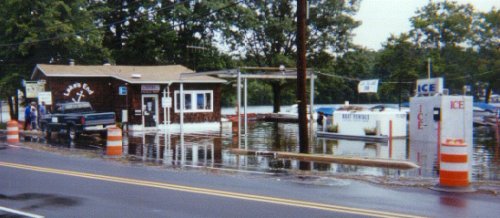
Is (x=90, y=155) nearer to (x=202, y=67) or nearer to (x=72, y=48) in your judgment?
(x=72, y=48)

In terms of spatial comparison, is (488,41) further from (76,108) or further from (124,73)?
(76,108)

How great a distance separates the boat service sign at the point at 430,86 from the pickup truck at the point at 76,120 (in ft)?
47.4

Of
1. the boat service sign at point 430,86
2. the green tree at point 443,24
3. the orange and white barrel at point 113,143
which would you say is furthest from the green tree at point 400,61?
the orange and white barrel at point 113,143

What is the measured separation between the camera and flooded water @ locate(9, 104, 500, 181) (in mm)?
14594

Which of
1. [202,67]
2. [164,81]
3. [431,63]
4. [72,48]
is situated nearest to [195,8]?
[202,67]

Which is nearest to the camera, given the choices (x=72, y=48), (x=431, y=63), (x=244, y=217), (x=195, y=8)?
(x=244, y=217)

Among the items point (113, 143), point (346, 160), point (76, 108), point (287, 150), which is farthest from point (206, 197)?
point (76, 108)

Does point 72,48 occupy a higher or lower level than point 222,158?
higher

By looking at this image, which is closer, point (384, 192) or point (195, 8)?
point (384, 192)

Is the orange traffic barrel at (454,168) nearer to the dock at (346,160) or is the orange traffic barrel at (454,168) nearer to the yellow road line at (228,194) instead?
the yellow road line at (228,194)

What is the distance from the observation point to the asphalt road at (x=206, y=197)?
8602 millimetres

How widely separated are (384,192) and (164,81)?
21.4 metres

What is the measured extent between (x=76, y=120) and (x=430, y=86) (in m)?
16.4

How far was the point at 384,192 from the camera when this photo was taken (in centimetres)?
1070
